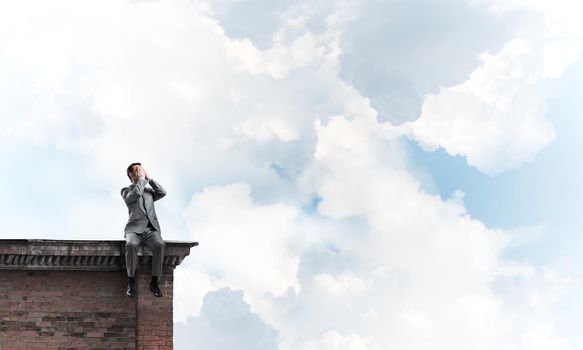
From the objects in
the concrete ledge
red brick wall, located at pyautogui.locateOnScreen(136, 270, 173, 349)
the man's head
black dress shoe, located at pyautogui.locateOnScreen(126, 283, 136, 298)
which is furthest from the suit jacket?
black dress shoe, located at pyautogui.locateOnScreen(126, 283, 136, 298)

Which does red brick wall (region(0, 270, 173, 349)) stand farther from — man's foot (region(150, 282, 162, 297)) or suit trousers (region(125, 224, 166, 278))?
suit trousers (region(125, 224, 166, 278))

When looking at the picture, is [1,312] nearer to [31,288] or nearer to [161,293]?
[31,288]

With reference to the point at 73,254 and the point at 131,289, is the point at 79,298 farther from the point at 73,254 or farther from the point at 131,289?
the point at 131,289

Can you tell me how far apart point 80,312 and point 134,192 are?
2.74 m

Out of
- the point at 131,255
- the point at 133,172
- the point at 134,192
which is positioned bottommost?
the point at 131,255

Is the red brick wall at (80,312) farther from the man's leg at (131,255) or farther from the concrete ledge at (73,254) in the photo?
the man's leg at (131,255)

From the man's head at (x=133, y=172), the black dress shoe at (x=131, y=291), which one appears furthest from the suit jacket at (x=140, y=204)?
the black dress shoe at (x=131, y=291)

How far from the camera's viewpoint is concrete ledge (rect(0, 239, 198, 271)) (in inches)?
734

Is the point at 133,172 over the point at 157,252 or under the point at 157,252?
over

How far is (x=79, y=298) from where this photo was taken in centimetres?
1884

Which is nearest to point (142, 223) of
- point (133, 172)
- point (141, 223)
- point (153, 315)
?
point (141, 223)

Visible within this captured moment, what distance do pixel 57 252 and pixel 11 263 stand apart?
→ 966mm

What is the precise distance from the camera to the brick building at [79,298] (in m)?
18.5

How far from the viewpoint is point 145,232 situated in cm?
1895
